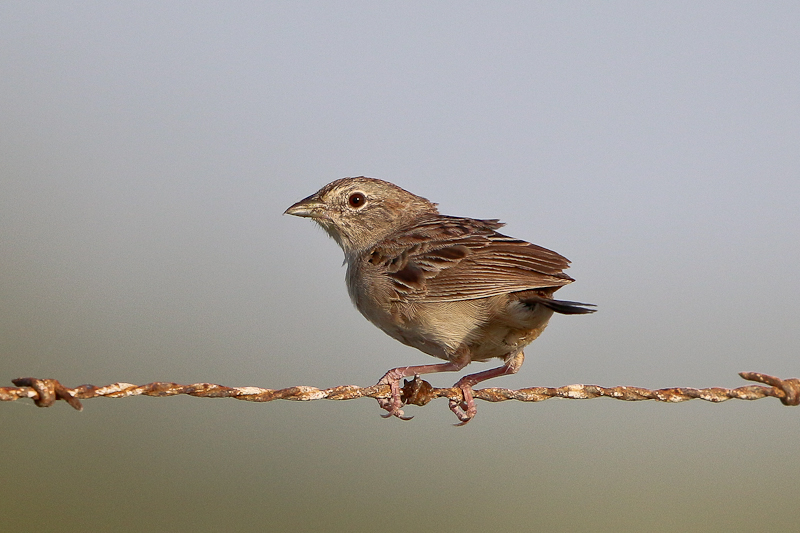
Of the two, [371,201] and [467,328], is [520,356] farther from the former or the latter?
[371,201]

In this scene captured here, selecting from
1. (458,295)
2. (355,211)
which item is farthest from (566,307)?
(355,211)

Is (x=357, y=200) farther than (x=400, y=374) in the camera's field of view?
Yes

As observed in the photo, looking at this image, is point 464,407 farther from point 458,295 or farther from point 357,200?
point 357,200

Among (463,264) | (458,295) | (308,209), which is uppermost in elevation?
(308,209)

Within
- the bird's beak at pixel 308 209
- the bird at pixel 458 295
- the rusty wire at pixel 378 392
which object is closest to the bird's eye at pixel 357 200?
the bird's beak at pixel 308 209

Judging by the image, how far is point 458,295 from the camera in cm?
593

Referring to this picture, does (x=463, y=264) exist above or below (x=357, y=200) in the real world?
below

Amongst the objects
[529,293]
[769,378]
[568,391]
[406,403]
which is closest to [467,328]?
[529,293]

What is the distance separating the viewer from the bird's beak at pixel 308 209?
24.0 feet

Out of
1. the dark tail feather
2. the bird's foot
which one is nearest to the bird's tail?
the dark tail feather

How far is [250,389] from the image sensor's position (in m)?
3.92

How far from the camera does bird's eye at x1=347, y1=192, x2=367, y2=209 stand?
742 centimetres

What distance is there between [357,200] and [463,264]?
1.73 m

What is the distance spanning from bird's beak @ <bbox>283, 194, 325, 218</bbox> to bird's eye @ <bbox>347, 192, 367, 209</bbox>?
0.27 meters
